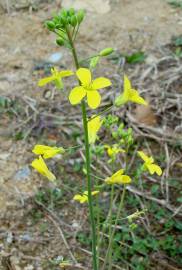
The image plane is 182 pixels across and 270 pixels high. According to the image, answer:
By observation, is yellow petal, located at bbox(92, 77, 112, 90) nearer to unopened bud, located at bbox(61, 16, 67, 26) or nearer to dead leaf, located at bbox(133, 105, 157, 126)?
unopened bud, located at bbox(61, 16, 67, 26)

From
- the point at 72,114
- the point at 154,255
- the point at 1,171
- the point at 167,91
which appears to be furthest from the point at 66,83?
the point at 154,255

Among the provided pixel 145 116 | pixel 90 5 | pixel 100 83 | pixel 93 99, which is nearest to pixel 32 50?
pixel 90 5

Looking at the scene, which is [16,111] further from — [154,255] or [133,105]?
[154,255]

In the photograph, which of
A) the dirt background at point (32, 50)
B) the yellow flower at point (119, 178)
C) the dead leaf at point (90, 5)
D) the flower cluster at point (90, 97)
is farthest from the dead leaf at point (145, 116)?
the yellow flower at point (119, 178)

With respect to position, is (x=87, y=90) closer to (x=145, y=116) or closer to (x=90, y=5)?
(x=145, y=116)

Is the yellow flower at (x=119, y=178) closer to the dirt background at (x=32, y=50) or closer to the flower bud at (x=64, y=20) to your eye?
the flower bud at (x=64, y=20)
